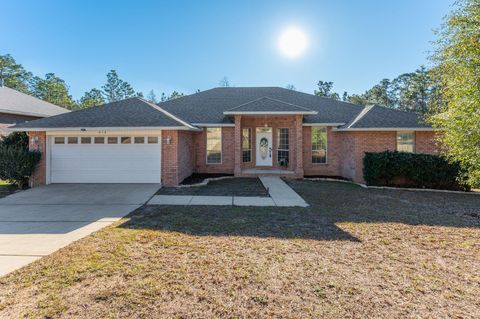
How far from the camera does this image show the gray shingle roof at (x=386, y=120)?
1266 centimetres

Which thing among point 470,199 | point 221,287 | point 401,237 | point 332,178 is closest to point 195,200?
point 221,287

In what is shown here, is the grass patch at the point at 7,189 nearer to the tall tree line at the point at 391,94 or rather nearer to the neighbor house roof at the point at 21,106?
the neighbor house roof at the point at 21,106

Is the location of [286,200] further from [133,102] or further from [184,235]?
[133,102]

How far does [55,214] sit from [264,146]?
11.3 meters

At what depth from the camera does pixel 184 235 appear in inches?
209

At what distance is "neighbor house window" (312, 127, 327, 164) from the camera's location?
48.8 feet

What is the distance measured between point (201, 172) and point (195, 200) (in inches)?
257

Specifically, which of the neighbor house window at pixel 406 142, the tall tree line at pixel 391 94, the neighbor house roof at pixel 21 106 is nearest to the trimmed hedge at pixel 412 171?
the neighbor house window at pixel 406 142

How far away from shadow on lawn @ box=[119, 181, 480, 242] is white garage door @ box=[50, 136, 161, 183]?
4438 mm

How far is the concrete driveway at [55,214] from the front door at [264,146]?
23.1ft

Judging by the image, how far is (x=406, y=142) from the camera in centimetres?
1323

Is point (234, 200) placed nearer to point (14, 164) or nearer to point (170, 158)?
point (170, 158)

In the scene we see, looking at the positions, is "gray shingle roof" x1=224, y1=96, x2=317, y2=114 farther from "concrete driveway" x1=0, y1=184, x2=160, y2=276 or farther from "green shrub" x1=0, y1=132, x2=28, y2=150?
"green shrub" x1=0, y1=132, x2=28, y2=150

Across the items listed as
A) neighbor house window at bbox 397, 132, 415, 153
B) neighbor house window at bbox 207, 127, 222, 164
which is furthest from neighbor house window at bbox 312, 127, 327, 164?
neighbor house window at bbox 207, 127, 222, 164
